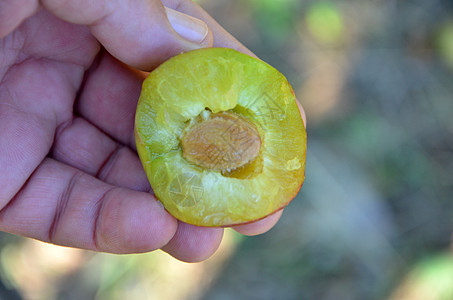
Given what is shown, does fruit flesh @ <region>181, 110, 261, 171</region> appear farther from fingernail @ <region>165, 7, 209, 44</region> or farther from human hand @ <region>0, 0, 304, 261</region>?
fingernail @ <region>165, 7, 209, 44</region>

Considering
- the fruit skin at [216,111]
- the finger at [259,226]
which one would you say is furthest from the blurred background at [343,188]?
the fruit skin at [216,111]

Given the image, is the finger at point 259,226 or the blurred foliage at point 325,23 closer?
the finger at point 259,226

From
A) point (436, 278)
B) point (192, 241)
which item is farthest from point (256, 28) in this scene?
point (436, 278)

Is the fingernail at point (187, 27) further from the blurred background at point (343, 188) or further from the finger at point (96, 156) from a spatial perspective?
the blurred background at point (343, 188)

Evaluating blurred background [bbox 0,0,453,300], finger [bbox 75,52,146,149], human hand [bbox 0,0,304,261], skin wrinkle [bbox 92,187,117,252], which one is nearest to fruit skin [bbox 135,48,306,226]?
human hand [bbox 0,0,304,261]

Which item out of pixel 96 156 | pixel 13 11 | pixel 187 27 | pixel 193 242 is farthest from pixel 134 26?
pixel 193 242

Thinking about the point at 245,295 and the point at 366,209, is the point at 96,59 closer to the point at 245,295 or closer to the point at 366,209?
the point at 245,295
